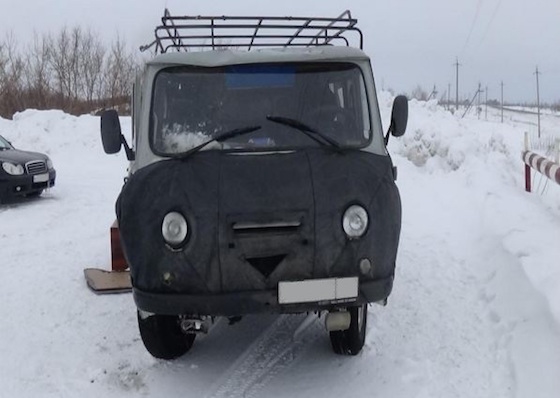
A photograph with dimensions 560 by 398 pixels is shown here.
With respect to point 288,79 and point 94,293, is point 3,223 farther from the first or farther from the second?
point 288,79

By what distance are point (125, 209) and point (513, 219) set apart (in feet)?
18.6

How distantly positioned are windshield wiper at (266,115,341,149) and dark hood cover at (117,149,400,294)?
435mm

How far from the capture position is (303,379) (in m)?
4.55

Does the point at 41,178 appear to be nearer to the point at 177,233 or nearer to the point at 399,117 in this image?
the point at 399,117

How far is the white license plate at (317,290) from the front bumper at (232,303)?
4 cm

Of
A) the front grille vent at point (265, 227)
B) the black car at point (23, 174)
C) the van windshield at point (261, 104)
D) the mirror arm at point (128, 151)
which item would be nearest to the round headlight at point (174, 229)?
the front grille vent at point (265, 227)

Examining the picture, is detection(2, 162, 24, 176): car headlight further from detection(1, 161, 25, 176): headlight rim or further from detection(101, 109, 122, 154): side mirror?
detection(101, 109, 122, 154): side mirror

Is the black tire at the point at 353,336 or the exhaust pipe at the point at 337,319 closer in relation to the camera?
the exhaust pipe at the point at 337,319

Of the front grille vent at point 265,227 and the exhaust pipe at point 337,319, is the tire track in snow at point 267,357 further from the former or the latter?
the front grille vent at point 265,227

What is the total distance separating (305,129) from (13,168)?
901cm

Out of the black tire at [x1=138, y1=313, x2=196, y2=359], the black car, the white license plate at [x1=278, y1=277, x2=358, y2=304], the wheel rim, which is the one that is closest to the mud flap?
the black tire at [x1=138, y1=313, x2=196, y2=359]

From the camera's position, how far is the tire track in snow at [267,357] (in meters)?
4.43

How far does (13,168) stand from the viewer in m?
11.9

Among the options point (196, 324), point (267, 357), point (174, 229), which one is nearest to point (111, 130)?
point (174, 229)
